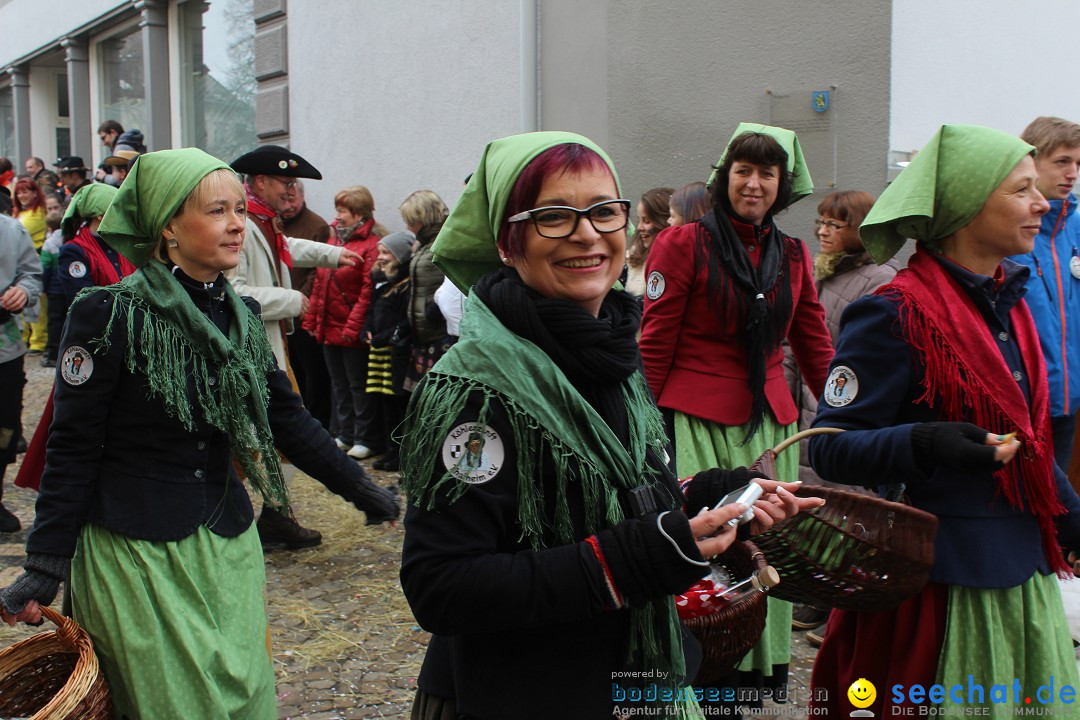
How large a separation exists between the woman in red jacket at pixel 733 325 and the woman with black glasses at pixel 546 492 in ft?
6.36

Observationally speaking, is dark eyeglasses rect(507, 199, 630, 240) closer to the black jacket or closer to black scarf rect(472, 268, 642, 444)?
black scarf rect(472, 268, 642, 444)

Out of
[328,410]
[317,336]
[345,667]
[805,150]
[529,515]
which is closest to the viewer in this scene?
[529,515]

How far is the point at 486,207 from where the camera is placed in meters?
2.05

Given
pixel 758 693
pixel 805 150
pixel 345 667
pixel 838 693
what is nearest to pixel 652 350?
pixel 758 693

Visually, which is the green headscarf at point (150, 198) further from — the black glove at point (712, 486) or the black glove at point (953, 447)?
the black glove at point (953, 447)

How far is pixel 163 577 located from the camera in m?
2.82

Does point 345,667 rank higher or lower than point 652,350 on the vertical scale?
lower

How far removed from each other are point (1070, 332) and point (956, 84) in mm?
3152

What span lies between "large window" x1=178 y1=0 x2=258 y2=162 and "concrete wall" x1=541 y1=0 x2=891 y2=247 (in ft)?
17.0

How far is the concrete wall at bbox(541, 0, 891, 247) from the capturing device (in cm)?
698

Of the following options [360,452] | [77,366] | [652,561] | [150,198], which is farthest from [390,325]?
[652,561]

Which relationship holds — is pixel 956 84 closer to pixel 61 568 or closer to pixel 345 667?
pixel 345 667

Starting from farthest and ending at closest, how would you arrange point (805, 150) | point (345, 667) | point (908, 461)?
point (805, 150) < point (345, 667) < point (908, 461)

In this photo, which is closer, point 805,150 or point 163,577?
point 163,577
